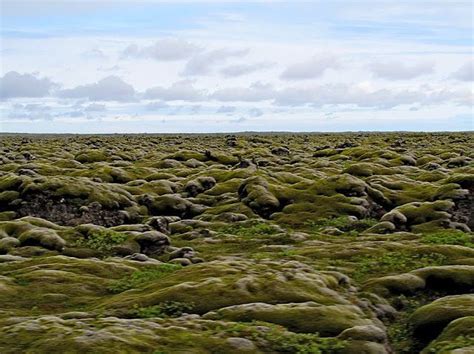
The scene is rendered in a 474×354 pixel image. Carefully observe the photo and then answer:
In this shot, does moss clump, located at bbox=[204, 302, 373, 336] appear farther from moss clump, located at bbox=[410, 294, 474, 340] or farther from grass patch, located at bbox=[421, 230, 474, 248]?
grass patch, located at bbox=[421, 230, 474, 248]

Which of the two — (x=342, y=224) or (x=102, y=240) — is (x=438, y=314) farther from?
(x=342, y=224)

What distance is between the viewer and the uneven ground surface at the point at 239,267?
1575 centimetres

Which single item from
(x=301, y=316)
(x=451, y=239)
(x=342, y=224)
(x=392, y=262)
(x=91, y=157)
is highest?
(x=91, y=157)

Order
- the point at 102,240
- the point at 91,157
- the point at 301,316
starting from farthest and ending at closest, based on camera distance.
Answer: the point at 91,157, the point at 102,240, the point at 301,316

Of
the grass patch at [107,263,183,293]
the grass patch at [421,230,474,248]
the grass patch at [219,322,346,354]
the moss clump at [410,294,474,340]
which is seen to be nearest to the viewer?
the grass patch at [219,322,346,354]

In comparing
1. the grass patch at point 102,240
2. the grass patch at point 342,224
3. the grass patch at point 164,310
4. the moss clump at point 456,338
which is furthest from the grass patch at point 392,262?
the grass patch at point 102,240

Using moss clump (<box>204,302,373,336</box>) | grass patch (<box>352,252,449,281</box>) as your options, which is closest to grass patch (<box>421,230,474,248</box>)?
grass patch (<box>352,252,449,281</box>)

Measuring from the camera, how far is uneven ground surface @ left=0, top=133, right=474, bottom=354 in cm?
1575

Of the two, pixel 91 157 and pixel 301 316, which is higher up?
pixel 91 157

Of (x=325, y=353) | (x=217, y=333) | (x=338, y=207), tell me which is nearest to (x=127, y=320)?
(x=217, y=333)

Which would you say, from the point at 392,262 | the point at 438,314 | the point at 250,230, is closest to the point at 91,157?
the point at 250,230

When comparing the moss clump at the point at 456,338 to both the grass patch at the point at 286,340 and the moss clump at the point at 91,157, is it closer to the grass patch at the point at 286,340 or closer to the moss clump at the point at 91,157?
the grass patch at the point at 286,340

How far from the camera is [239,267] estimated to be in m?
21.2

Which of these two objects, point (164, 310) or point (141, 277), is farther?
point (141, 277)
